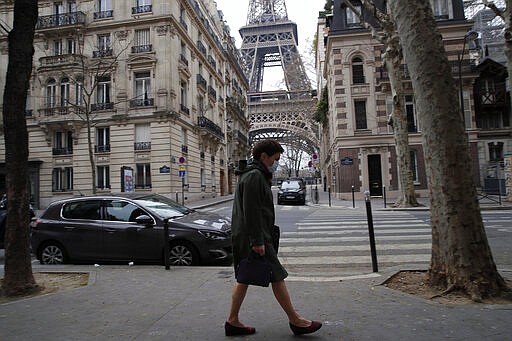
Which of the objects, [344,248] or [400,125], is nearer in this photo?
[344,248]

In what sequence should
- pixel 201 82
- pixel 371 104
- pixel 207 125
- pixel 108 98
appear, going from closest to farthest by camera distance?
pixel 371 104 → pixel 108 98 → pixel 201 82 → pixel 207 125

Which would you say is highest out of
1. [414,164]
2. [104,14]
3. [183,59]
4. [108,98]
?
[104,14]

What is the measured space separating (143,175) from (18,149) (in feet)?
72.9

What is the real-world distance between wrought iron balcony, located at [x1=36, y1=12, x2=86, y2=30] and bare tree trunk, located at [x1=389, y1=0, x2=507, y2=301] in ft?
93.4

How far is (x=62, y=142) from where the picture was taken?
28.2 meters

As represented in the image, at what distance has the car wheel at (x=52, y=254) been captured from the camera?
24.3 feet

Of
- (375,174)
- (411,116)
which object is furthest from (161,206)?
(411,116)

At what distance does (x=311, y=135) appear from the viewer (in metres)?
52.8

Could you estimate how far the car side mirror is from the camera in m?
6.71

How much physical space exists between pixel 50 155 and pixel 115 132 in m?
5.60

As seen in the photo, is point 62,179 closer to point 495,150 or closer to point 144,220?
point 144,220

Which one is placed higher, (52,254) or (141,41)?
(141,41)

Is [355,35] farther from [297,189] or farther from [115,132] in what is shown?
[115,132]

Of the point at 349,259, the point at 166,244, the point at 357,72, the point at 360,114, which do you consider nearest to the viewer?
the point at 166,244
